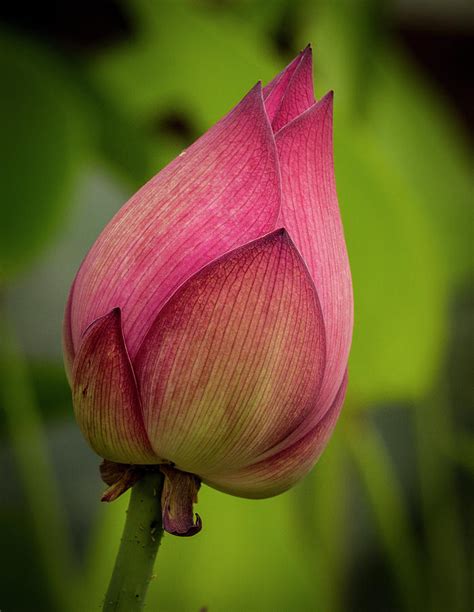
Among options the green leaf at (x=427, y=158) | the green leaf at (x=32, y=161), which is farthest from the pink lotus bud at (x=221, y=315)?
the green leaf at (x=427, y=158)

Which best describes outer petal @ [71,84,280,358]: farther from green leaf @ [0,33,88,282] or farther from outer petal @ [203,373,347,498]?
green leaf @ [0,33,88,282]

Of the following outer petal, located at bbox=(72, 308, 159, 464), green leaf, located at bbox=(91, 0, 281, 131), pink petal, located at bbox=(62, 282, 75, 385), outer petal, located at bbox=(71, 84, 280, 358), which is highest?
green leaf, located at bbox=(91, 0, 281, 131)

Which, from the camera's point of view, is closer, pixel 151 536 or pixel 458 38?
pixel 151 536

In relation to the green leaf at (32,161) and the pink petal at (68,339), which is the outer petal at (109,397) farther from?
the green leaf at (32,161)

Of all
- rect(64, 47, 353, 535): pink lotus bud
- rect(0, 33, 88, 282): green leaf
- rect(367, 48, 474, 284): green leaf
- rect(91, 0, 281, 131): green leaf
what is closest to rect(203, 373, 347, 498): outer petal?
rect(64, 47, 353, 535): pink lotus bud

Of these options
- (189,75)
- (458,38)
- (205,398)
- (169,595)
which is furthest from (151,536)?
(458,38)

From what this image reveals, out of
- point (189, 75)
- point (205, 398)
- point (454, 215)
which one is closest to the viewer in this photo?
point (205, 398)

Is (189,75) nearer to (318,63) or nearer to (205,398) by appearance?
(318,63)
